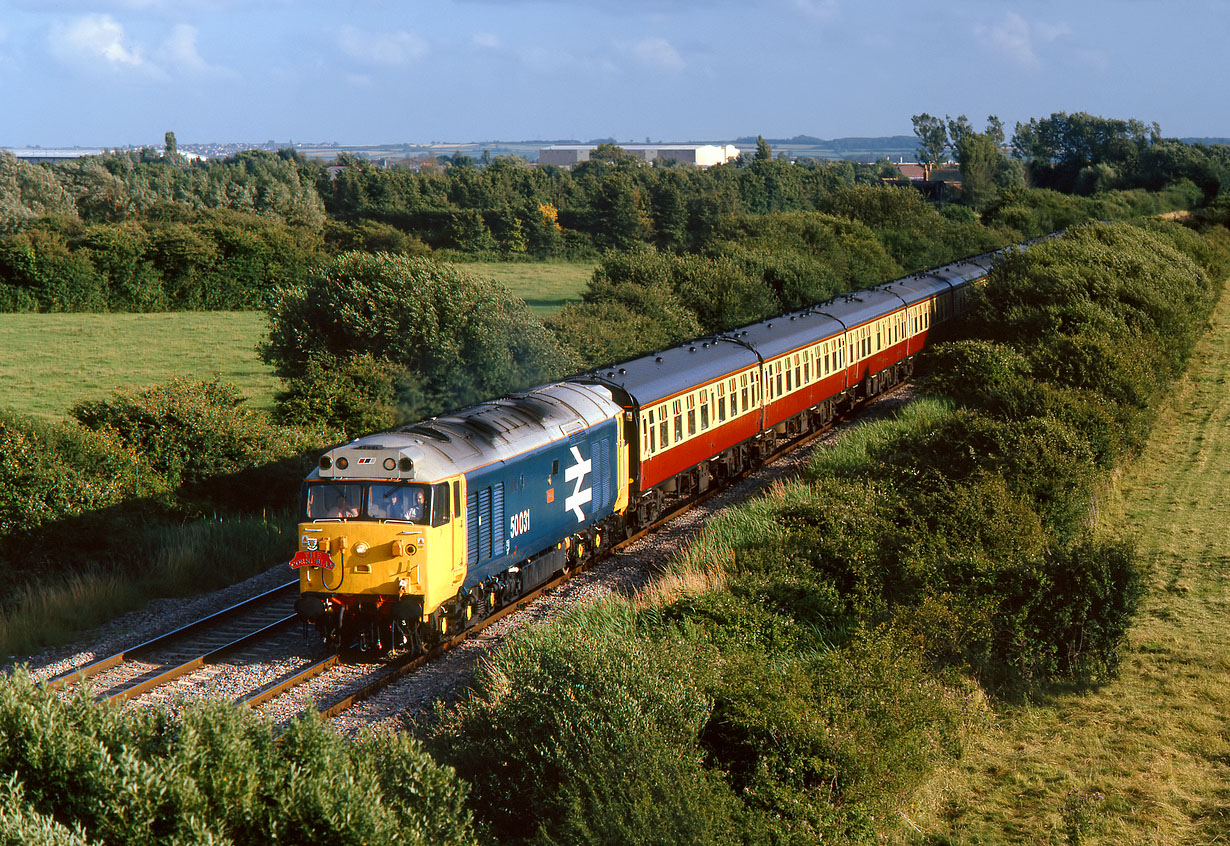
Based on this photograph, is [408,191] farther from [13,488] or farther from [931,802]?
[931,802]

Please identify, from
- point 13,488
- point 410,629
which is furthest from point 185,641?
point 13,488

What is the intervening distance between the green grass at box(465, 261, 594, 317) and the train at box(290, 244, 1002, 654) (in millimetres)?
45070

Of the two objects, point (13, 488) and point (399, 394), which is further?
point (399, 394)

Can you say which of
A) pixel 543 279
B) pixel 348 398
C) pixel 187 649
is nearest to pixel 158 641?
pixel 187 649

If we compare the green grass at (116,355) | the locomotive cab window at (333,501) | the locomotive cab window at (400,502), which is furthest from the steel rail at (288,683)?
the green grass at (116,355)

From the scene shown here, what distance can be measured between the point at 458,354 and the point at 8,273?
172 feet

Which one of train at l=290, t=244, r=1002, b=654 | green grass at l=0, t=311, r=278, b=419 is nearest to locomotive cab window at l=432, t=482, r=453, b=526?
train at l=290, t=244, r=1002, b=654

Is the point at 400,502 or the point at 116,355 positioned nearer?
the point at 400,502

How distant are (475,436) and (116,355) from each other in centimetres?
4809

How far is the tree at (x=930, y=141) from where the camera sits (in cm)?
16457

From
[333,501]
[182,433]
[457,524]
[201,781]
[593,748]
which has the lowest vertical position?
[182,433]

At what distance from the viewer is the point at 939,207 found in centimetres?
10988

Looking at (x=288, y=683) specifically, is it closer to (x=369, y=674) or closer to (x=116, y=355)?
(x=369, y=674)

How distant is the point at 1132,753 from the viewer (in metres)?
15.5
